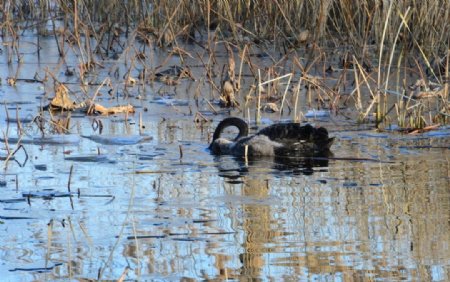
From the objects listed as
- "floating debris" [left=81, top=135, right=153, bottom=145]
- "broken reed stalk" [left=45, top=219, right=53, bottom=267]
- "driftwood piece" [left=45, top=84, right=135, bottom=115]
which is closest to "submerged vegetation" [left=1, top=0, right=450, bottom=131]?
"driftwood piece" [left=45, top=84, right=135, bottom=115]

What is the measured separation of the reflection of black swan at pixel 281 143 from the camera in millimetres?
8531

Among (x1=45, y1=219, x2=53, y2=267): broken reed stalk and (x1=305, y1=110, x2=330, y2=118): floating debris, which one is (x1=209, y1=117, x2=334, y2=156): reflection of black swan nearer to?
(x1=305, y1=110, x2=330, y2=118): floating debris

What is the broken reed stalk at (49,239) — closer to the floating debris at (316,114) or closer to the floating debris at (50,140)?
the floating debris at (50,140)

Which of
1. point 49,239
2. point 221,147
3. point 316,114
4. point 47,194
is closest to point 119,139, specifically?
point 221,147

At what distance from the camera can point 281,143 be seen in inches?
338

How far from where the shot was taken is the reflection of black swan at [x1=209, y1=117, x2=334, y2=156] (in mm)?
8531

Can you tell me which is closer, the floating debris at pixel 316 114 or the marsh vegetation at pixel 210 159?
the marsh vegetation at pixel 210 159

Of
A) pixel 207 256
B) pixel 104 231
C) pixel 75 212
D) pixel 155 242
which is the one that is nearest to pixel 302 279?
pixel 207 256

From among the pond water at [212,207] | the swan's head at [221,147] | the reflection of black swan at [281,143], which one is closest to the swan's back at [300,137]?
the reflection of black swan at [281,143]

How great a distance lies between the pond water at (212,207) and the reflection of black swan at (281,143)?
0.14 metres

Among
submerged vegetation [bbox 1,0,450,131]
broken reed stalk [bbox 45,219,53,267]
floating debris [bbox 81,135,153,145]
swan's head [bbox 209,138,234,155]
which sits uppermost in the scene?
submerged vegetation [bbox 1,0,450,131]

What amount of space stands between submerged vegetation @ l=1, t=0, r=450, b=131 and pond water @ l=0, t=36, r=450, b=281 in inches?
34.4

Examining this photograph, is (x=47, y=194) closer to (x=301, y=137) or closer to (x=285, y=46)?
(x=301, y=137)

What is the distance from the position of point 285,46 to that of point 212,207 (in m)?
7.05
